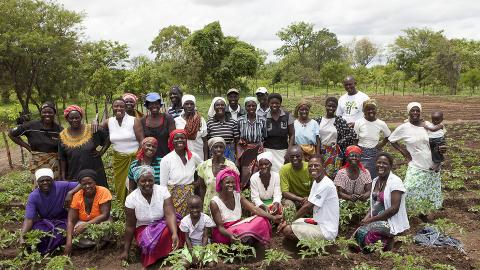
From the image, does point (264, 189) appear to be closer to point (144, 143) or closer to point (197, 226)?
point (197, 226)

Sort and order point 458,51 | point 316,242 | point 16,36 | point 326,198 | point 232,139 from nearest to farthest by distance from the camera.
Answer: point 316,242
point 326,198
point 232,139
point 16,36
point 458,51

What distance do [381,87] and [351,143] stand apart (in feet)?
132

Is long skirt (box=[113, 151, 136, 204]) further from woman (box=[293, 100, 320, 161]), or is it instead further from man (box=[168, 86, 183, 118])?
woman (box=[293, 100, 320, 161])

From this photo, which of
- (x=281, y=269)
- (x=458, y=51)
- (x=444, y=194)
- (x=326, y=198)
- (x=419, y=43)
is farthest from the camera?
(x=419, y=43)

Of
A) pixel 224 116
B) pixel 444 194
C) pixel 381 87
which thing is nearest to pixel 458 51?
pixel 381 87

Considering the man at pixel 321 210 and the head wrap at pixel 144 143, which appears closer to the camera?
the man at pixel 321 210

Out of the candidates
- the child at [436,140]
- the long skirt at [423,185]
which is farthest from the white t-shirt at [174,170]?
the child at [436,140]

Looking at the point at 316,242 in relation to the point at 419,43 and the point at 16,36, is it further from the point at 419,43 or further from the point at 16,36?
the point at 419,43

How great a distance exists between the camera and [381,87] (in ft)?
144

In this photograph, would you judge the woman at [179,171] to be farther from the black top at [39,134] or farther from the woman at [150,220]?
the black top at [39,134]

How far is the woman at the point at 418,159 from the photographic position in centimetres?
588

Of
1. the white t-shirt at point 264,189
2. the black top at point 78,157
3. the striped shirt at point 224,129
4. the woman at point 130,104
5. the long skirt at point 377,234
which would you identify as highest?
the woman at point 130,104

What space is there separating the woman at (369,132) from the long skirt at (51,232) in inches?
164

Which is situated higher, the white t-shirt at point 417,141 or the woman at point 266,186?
the white t-shirt at point 417,141
